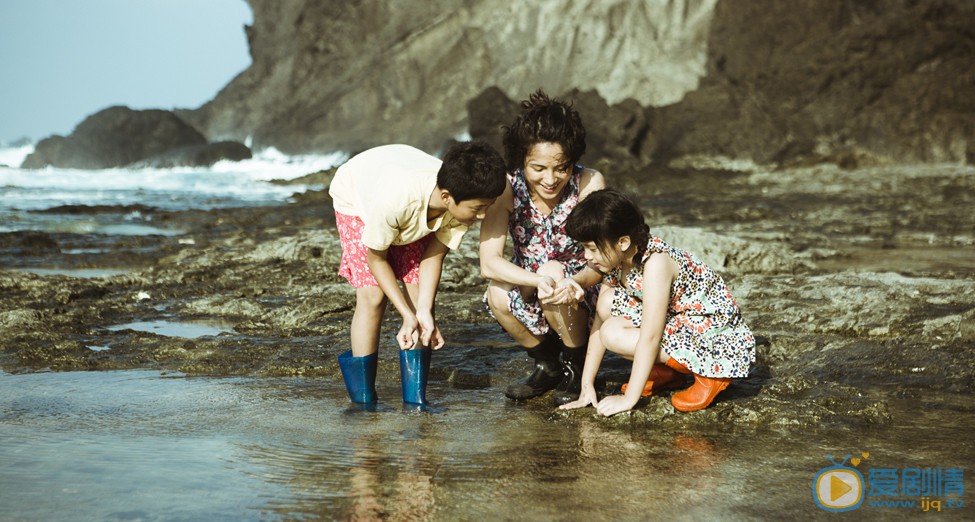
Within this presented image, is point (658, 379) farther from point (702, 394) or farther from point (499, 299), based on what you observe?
point (499, 299)

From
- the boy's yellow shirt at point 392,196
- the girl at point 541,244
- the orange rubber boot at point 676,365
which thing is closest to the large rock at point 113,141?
the boy's yellow shirt at point 392,196

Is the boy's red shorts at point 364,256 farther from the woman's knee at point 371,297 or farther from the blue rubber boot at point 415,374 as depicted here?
the blue rubber boot at point 415,374

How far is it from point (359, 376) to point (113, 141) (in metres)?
38.6

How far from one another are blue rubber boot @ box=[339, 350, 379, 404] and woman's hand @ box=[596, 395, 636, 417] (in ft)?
2.98

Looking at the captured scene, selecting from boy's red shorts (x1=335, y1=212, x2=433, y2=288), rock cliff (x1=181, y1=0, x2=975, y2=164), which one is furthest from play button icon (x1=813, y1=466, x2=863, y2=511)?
rock cliff (x1=181, y1=0, x2=975, y2=164)

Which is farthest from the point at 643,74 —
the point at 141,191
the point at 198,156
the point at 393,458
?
the point at 393,458

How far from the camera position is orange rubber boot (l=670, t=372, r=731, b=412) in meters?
→ 3.61

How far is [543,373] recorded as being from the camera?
4.05 meters

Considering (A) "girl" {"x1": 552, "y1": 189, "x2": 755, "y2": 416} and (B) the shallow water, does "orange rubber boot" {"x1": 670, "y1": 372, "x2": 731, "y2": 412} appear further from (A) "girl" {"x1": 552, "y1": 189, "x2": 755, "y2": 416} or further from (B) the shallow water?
(B) the shallow water

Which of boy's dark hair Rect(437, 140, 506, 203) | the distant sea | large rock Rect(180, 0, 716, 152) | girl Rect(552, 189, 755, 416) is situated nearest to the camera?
boy's dark hair Rect(437, 140, 506, 203)

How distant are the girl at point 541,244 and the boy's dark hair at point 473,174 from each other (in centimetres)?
33

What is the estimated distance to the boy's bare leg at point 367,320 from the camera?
384 centimetres

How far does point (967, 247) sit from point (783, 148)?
514 inches

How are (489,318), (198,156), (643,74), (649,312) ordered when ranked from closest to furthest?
(649,312), (489,318), (643,74), (198,156)
